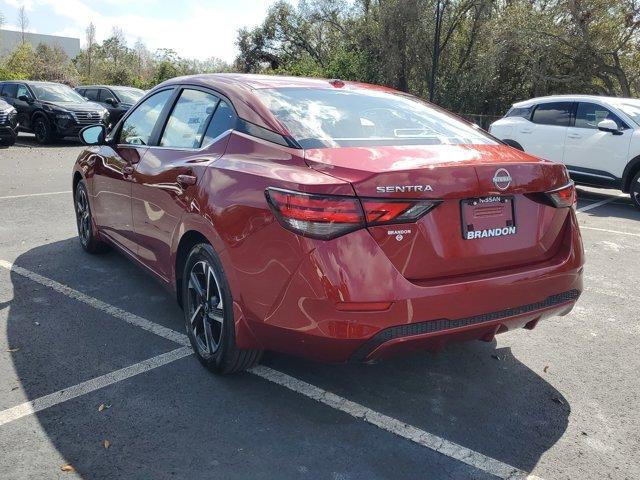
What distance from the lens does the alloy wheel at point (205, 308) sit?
3188 mm

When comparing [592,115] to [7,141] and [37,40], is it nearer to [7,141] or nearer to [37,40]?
[7,141]

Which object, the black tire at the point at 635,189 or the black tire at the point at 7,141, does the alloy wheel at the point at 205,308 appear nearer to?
the black tire at the point at 635,189

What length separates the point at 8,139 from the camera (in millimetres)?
15602

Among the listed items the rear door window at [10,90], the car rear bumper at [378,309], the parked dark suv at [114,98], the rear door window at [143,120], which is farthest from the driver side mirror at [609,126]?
the rear door window at [10,90]

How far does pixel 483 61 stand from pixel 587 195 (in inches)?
550

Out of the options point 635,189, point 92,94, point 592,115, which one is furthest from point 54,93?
point 635,189

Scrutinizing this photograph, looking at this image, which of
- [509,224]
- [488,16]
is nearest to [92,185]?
[509,224]

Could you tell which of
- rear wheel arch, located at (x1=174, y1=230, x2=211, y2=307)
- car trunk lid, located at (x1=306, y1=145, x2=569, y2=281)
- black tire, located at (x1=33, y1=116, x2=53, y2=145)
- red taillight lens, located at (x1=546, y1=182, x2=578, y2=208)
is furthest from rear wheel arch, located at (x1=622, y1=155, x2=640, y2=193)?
black tire, located at (x1=33, y1=116, x2=53, y2=145)

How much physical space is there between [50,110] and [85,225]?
42.6 feet

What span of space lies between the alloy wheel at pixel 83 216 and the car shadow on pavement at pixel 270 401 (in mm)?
1533

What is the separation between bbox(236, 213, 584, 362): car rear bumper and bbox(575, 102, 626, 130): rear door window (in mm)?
7817

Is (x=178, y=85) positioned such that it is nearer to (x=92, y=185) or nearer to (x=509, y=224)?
(x=92, y=185)

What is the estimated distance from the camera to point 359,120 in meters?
3.31

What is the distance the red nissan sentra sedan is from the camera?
251cm
